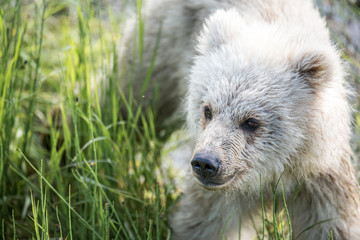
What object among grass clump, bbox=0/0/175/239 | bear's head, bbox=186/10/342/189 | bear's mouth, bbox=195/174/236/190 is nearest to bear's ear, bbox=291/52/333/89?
bear's head, bbox=186/10/342/189

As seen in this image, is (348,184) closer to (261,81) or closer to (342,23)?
(261,81)

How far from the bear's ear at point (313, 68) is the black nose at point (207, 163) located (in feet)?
2.54

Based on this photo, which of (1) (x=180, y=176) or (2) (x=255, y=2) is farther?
(1) (x=180, y=176)

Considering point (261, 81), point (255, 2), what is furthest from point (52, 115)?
point (261, 81)

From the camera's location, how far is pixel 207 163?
9.27 feet

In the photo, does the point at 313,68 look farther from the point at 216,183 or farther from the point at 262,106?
the point at 216,183

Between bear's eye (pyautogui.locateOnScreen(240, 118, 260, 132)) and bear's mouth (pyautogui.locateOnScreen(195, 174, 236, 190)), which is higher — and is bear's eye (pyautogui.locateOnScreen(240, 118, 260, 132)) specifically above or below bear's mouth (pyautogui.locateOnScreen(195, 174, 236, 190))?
above

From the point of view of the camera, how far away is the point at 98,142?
3.76 metres

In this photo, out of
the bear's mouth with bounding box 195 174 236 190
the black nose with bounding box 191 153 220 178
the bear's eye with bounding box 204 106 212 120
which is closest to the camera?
the black nose with bounding box 191 153 220 178

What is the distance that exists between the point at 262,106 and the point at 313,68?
0.38 m

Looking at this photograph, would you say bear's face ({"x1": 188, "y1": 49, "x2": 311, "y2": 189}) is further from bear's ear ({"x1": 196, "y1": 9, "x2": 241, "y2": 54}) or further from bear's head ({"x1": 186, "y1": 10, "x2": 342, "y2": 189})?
bear's ear ({"x1": 196, "y1": 9, "x2": 241, "y2": 54})

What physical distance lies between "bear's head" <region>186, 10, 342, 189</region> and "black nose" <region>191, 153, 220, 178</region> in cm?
1

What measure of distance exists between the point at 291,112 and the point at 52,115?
103 inches

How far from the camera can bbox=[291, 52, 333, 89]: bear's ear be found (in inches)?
119
